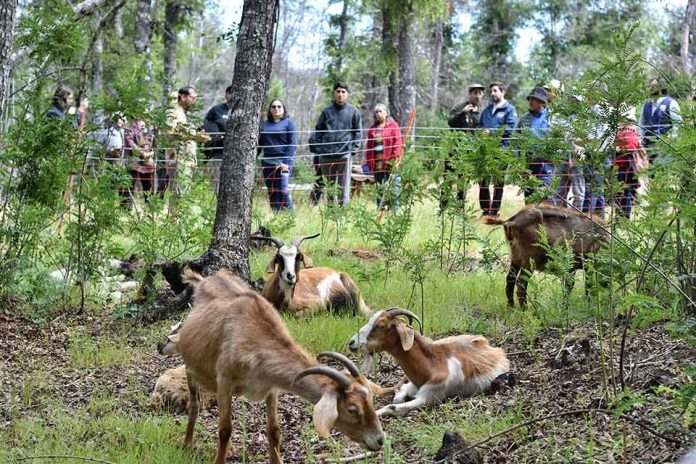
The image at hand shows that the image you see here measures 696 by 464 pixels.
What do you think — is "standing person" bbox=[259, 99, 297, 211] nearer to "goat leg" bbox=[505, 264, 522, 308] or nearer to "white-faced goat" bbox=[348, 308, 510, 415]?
"goat leg" bbox=[505, 264, 522, 308]

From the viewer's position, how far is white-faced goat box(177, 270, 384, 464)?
16.6 feet

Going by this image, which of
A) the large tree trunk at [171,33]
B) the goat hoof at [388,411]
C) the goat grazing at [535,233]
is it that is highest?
the large tree trunk at [171,33]

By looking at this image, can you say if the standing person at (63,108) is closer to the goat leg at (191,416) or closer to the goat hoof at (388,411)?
the goat leg at (191,416)

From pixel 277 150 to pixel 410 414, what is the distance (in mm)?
8500

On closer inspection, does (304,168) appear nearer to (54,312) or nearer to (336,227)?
(336,227)

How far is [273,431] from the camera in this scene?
5586 mm

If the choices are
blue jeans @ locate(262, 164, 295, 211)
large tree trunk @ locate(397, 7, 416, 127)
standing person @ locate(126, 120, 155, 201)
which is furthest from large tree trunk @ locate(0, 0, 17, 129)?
large tree trunk @ locate(397, 7, 416, 127)

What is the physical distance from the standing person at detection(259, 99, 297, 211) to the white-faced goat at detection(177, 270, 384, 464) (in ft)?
25.5

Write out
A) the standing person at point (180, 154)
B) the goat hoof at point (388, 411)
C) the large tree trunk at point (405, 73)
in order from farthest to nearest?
the large tree trunk at point (405, 73), the standing person at point (180, 154), the goat hoof at point (388, 411)

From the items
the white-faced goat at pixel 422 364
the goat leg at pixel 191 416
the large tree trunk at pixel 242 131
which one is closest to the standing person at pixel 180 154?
the large tree trunk at pixel 242 131

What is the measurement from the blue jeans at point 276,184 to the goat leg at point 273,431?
8.26 meters

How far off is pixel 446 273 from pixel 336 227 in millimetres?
2423

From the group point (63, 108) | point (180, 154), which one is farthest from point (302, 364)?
point (63, 108)

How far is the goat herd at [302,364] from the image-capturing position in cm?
512
